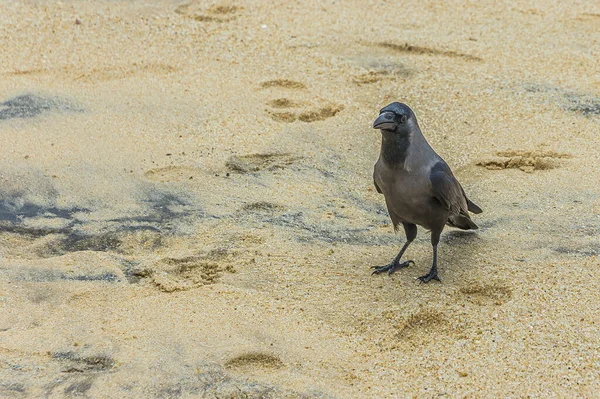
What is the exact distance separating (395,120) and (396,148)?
0.15m

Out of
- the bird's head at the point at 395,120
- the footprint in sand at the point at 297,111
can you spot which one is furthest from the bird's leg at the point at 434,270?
the footprint in sand at the point at 297,111

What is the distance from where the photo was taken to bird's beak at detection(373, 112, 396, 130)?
12.8ft

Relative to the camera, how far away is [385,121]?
3.90 meters

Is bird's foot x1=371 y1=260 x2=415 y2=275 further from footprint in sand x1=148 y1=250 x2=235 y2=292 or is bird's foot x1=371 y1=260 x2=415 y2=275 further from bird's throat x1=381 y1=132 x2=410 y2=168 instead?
footprint in sand x1=148 y1=250 x2=235 y2=292

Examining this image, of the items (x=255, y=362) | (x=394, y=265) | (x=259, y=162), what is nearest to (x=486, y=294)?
(x=394, y=265)

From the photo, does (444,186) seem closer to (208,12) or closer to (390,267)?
(390,267)

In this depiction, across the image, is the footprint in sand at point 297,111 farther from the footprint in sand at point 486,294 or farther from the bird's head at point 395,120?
the footprint in sand at point 486,294

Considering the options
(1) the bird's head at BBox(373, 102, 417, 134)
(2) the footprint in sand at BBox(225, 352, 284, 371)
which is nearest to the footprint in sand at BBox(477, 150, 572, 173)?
(1) the bird's head at BBox(373, 102, 417, 134)

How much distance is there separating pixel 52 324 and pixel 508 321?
221 centimetres

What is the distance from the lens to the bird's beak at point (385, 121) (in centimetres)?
389

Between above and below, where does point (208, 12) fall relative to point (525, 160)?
above

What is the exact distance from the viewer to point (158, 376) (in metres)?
3.28

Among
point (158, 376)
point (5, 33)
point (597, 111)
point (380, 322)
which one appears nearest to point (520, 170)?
point (597, 111)

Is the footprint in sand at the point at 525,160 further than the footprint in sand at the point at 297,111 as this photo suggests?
No
